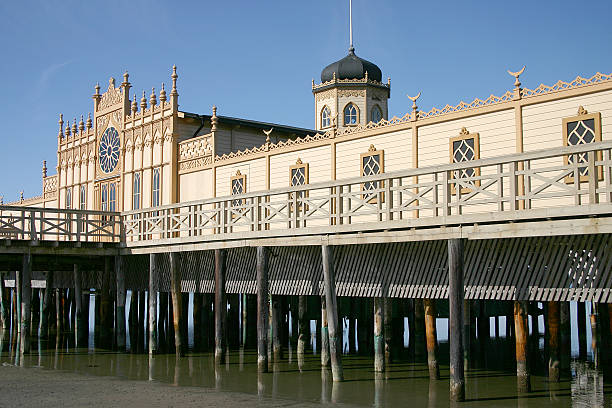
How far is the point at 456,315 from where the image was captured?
48.3 feet

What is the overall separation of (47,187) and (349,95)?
15683mm

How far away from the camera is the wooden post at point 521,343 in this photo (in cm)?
1600

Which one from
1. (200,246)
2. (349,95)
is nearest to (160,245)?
(200,246)

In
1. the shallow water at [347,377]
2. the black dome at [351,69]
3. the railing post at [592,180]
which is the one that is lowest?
the shallow water at [347,377]

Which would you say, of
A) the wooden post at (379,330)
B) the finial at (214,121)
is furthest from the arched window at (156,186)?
the wooden post at (379,330)

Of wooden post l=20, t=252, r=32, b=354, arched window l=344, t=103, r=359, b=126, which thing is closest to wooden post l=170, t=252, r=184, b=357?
wooden post l=20, t=252, r=32, b=354

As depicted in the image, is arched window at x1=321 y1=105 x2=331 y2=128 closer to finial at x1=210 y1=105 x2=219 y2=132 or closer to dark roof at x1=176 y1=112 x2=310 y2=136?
dark roof at x1=176 y1=112 x2=310 y2=136

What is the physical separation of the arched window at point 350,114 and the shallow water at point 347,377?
43.8ft

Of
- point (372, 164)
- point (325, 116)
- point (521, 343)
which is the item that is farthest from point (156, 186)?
point (521, 343)

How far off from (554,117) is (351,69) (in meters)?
19.8

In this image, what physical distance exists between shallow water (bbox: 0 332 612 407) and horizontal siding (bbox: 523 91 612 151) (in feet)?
18.0

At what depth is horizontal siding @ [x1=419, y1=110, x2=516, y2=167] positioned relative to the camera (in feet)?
59.2

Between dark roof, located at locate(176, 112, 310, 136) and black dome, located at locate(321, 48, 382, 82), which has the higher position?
black dome, located at locate(321, 48, 382, 82)

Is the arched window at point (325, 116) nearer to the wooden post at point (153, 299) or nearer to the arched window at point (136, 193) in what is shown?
the arched window at point (136, 193)
